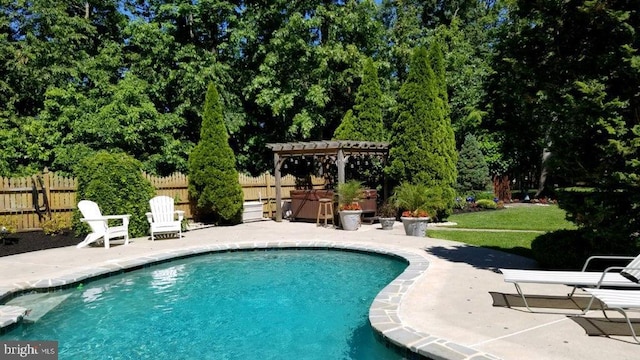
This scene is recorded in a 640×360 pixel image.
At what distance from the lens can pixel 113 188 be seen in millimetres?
10000

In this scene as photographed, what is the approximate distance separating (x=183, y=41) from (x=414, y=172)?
36.3 ft

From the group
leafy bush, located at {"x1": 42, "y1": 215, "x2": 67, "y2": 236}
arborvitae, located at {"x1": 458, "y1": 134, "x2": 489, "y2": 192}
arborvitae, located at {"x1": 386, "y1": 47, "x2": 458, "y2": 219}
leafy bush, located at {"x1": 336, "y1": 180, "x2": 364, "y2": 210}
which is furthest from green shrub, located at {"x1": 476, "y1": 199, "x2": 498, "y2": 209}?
leafy bush, located at {"x1": 42, "y1": 215, "x2": 67, "y2": 236}

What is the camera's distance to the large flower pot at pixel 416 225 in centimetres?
953

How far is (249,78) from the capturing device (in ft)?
58.4

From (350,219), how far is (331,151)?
246 cm

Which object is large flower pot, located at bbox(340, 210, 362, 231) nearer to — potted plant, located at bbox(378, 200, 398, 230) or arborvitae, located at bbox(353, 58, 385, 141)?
potted plant, located at bbox(378, 200, 398, 230)

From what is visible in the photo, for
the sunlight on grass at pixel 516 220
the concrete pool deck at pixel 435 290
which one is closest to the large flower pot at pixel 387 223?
the concrete pool deck at pixel 435 290

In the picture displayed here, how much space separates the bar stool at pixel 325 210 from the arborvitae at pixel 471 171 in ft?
24.7

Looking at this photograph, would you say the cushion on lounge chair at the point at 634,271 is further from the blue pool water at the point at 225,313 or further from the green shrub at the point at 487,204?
the green shrub at the point at 487,204

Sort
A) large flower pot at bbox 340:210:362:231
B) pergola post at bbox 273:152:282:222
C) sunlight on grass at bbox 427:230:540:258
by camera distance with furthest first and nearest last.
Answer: pergola post at bbox 273:152:282:222
large flower pot at bbox 340:210:362:231
sunlight on grass at bbox 427:230:540:258

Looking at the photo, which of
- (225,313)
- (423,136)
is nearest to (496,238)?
(423,136)

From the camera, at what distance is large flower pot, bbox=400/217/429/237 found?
31.3ft

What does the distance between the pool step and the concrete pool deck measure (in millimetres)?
161

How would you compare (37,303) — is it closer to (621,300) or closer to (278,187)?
(621,300)
